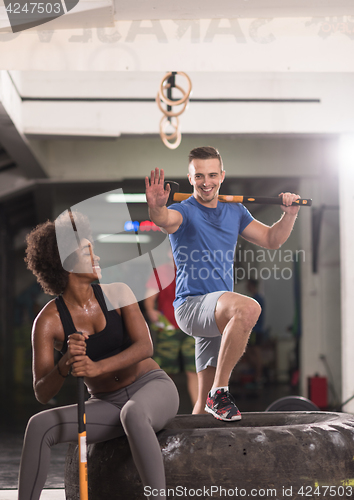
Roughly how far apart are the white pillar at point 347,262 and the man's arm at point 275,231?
103 inches

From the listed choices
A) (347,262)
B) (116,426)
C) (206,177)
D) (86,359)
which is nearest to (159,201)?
(206,177)

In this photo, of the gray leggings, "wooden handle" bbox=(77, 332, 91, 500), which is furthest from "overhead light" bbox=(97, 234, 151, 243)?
"wooden handle" bbox=(77, 332, 91, 500)

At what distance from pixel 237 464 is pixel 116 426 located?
45 cm

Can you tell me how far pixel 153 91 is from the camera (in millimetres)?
4676

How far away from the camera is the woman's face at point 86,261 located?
6.12 feet

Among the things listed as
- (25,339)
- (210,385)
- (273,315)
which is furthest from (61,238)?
(25,339)

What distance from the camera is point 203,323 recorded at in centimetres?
212

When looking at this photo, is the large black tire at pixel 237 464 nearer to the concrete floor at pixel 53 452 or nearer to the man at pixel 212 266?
the man at pixel 212 266

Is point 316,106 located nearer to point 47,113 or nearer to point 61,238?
point 47,113

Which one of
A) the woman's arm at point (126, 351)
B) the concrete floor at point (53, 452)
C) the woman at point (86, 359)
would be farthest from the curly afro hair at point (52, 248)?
the concrete floor at point (53, 452)

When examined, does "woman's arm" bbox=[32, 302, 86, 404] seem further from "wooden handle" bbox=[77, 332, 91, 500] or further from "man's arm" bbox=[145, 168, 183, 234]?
"man's arm" bbox=[145, 168, 183, 234]

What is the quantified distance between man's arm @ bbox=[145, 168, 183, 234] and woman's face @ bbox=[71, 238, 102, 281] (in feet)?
0.92

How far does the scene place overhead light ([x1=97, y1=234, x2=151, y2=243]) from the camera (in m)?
2.14

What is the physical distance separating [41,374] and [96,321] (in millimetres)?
270
